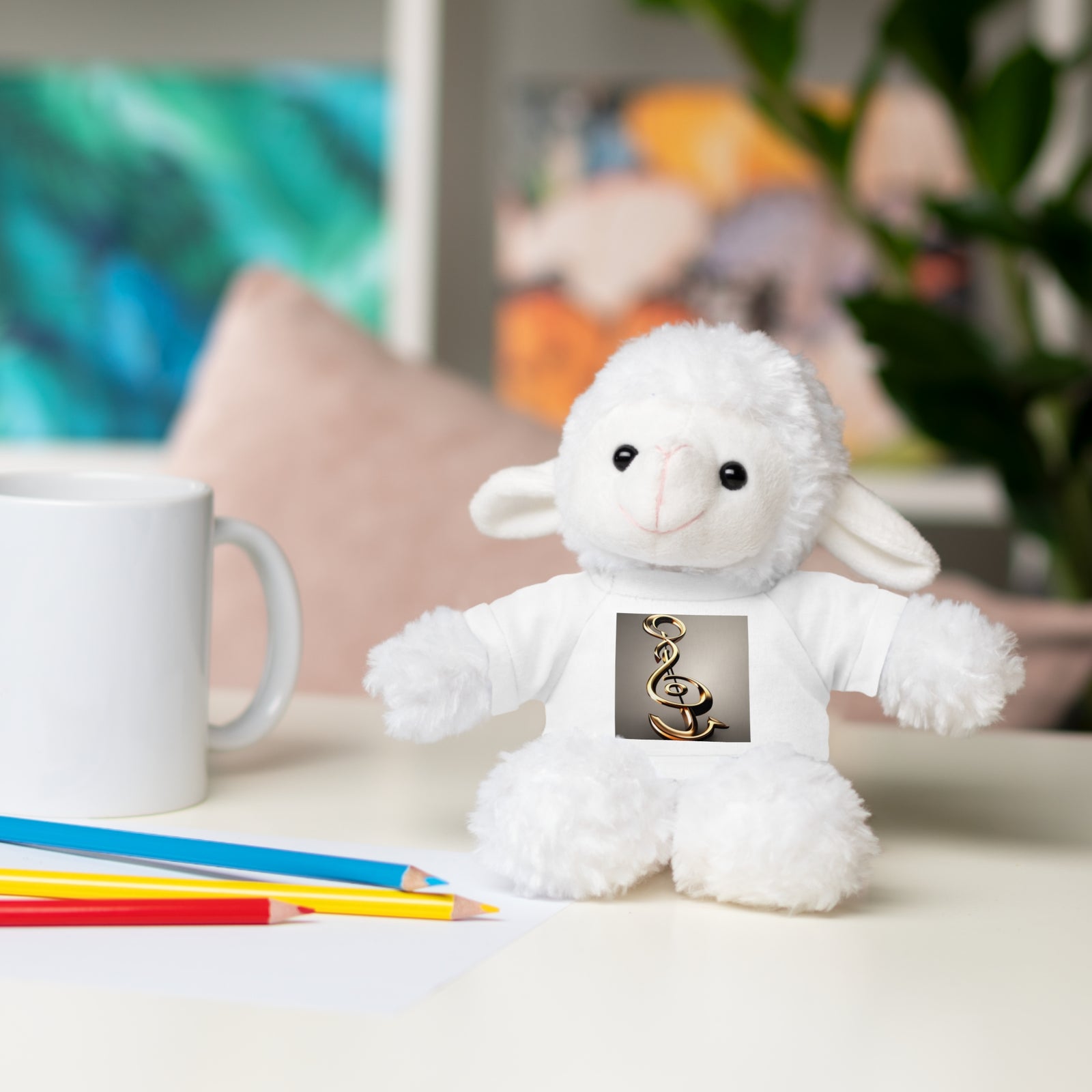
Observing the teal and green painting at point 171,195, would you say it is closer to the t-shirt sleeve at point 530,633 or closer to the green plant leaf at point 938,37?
the green plant leaf at point 938,37

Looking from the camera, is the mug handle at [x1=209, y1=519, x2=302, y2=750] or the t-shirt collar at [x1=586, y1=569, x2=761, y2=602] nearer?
the t-shirt collar at [x1=586, y1=569, x2=761, y2=602]

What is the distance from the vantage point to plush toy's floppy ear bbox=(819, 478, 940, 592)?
0.48m

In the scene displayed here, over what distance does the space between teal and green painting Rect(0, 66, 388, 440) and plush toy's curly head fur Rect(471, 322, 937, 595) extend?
4.73 feet

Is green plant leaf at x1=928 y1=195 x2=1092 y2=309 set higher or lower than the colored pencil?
higher

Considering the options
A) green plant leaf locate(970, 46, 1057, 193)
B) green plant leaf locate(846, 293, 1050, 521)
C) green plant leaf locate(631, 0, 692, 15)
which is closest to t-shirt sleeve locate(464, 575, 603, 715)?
green plant leaf locate(846, 293, 1050, 521)

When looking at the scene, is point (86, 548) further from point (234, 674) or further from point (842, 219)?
point (842, 219)

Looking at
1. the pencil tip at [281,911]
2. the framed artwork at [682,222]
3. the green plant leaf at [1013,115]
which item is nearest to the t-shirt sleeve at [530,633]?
the pencil tip at [281,911]

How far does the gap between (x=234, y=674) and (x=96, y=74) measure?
1.25m

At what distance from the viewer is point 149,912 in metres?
0.41

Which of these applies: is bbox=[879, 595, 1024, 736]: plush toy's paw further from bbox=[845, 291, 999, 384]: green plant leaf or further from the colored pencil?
bbox=[845, 291, 999, 384]: green plant leaf

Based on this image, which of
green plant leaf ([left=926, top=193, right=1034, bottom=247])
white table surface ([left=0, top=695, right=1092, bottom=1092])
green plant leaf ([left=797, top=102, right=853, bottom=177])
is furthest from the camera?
green plant leaf ([left=797, top=102, right=853, bottom=177])

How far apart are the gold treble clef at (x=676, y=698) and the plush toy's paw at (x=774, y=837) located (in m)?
0.02

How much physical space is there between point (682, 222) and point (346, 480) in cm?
101

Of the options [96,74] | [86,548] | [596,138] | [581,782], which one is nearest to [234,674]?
[86,548]
